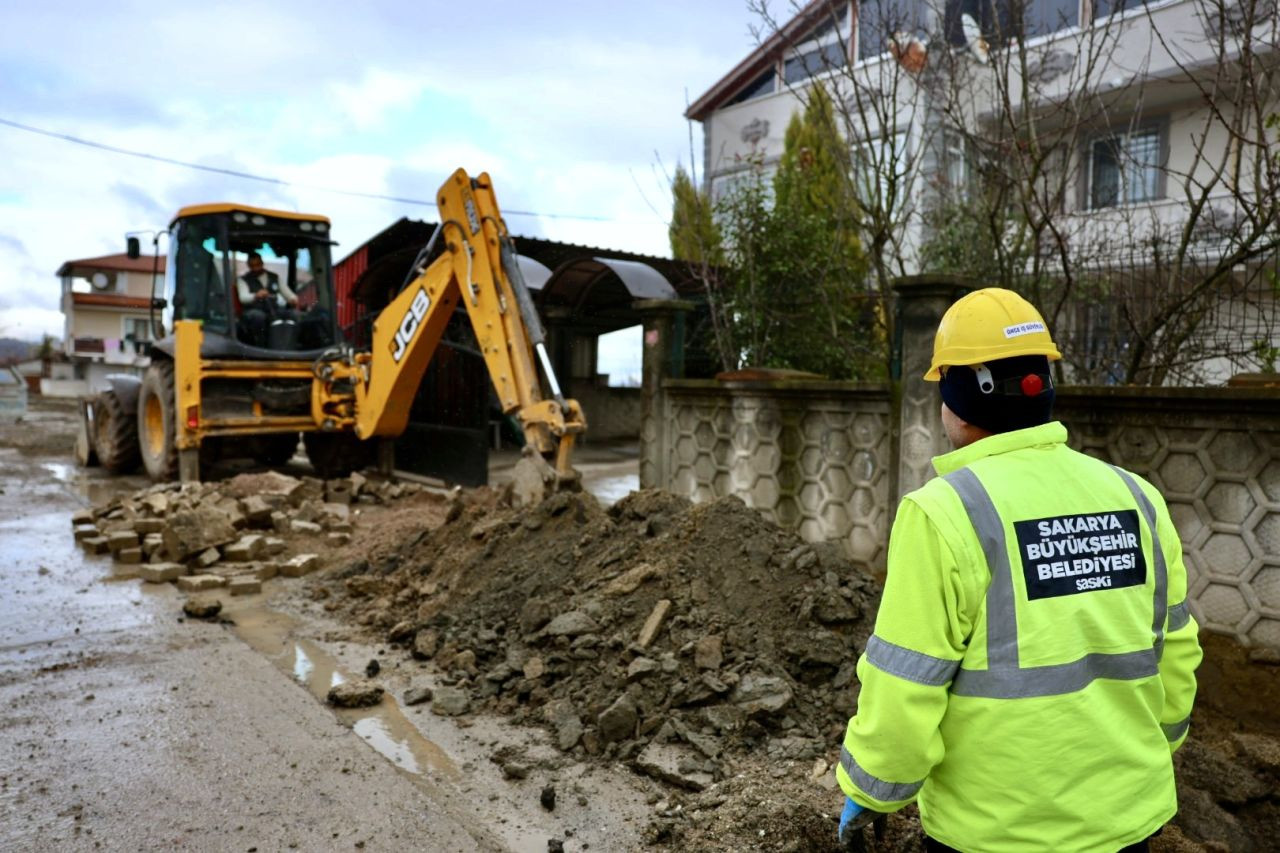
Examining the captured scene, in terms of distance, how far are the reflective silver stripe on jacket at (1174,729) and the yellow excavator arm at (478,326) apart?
16.0ft

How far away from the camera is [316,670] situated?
4785 millimetres

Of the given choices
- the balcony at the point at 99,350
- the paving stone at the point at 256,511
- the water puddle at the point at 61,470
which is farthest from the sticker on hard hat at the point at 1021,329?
the balcony at the point at 99,350

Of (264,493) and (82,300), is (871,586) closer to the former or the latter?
(264,493)

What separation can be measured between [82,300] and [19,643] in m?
45.6

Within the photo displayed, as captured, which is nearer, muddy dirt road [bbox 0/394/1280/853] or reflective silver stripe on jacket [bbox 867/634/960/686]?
reflective silver stripe on jacket [bbox 867/634/960/686]

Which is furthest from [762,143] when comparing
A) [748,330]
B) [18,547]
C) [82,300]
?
[82,300]

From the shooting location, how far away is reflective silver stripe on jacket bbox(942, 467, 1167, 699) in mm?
1658

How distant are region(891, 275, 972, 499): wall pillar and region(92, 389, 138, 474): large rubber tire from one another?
1054cm

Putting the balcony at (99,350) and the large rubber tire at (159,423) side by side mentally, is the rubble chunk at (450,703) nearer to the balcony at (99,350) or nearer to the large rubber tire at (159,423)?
the large rubber tire at (159,423)

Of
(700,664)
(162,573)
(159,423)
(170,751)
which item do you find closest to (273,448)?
(159,423)

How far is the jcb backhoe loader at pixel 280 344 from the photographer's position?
8.02m

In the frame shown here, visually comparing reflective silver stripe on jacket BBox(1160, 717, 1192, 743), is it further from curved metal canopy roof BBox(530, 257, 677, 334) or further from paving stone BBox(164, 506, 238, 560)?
curved metal canopy roof BBox(530, 257, 677, 334)

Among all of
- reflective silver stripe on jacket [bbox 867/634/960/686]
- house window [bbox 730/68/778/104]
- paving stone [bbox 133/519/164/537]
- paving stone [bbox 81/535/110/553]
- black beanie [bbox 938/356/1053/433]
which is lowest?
paving stone [bbox 81/535/110/553]

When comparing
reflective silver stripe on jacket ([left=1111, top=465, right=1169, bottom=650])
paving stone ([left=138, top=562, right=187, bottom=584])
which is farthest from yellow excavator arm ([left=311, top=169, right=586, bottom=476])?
reflective silver stripe on jacket ([left=1111, top=465, right=1169, bottom=650])
